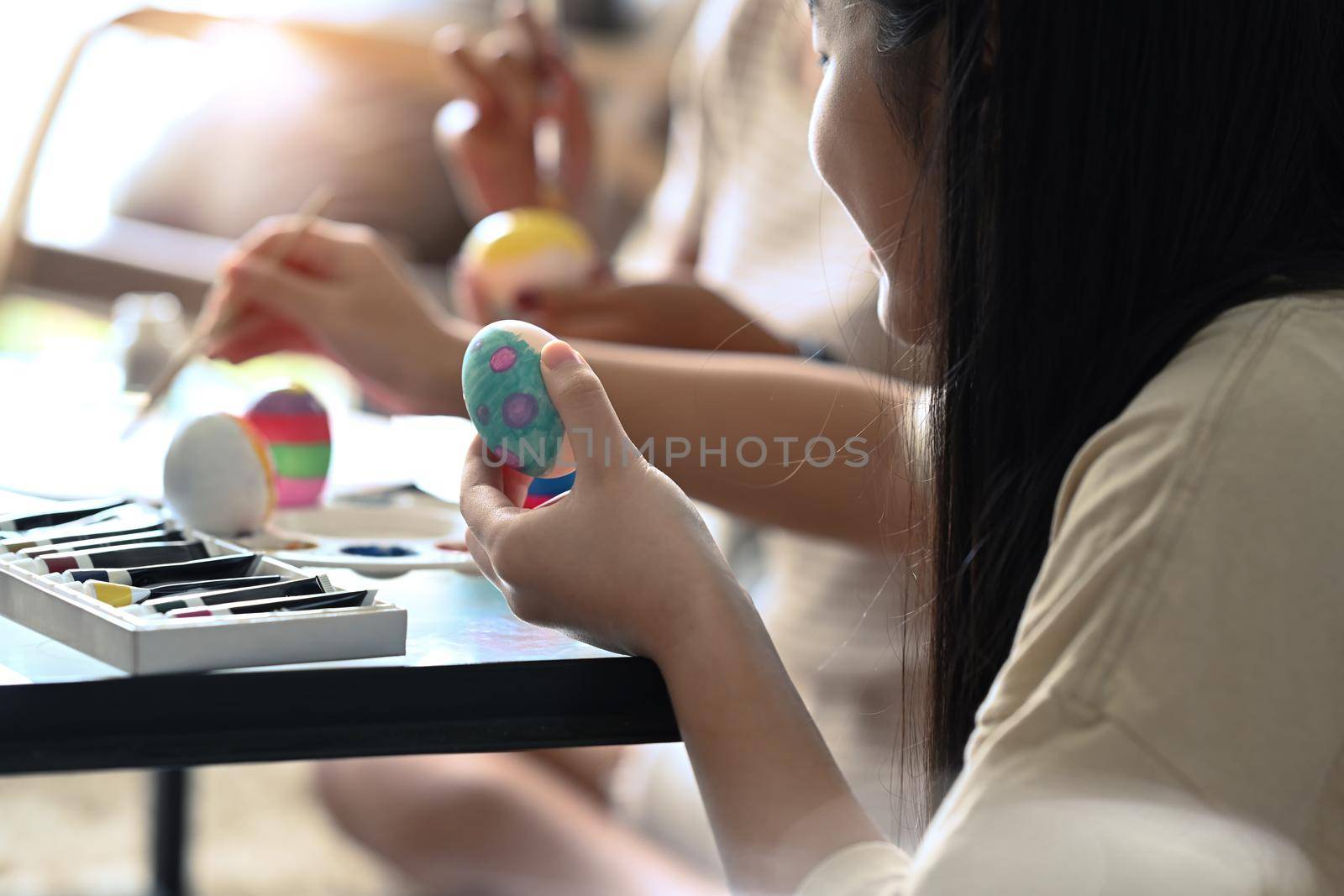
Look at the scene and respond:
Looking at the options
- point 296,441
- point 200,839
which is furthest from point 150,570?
point 200,839

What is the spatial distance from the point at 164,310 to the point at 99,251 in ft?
2.58

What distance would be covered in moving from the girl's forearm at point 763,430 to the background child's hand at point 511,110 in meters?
0.39

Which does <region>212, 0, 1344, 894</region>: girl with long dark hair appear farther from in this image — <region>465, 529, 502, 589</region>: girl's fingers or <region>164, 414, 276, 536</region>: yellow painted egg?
<region>164, 414, 276, 536</region>: yellow painted egg

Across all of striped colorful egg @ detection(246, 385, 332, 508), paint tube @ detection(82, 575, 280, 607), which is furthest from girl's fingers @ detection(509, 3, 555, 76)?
paint tube @ detection(82, 575, 280, 607)

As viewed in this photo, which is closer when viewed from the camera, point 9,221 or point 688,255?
point 688,255

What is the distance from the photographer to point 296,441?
26.8 inches

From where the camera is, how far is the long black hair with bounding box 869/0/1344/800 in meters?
0.41

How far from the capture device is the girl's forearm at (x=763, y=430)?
682 millimetres

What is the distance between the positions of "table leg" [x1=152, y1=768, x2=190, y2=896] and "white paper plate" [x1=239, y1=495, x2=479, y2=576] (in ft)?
1.99

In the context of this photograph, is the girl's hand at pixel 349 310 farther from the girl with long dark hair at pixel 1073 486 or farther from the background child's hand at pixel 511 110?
the background child's hand at pixel 511 110

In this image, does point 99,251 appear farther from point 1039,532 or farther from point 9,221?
point 1039,532

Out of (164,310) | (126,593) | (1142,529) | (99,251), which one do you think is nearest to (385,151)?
(99,251)

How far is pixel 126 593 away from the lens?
1.43 ft

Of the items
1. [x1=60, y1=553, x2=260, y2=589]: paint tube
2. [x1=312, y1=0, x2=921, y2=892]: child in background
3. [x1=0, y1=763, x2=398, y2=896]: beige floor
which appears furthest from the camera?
[x1=0, y1=763, x2=398, y2=896]: beige floor
